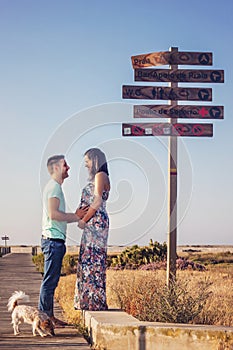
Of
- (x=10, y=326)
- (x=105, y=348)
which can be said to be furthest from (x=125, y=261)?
(x=105, y=348)

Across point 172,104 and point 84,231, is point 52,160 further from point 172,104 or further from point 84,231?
point 172,104


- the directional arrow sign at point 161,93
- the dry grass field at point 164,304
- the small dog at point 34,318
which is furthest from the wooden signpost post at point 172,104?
the small dog at point 34,318

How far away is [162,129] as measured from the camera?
971 cm

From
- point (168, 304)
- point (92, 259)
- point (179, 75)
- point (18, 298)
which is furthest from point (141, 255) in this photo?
point (18, 298)

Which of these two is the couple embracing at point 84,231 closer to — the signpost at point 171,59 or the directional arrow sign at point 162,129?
the directional arrow sign at point 162,129

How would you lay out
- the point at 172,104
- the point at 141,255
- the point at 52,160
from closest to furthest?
the point at 52,160 → the point at 172,104 → the point at 141,255

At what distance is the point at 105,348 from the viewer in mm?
7305

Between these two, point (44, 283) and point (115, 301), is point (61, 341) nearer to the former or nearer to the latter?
point (44, 283)

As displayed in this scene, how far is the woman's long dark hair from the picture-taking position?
8.34 m

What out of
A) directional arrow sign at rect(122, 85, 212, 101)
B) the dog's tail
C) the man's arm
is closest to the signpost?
directional arrow sign at rect(122, 85, 212, 101)

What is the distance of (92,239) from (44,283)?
2.64 feet

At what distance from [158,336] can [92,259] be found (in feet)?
5.82

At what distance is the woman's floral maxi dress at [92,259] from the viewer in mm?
8555

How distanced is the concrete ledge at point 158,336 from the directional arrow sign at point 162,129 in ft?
10.2
